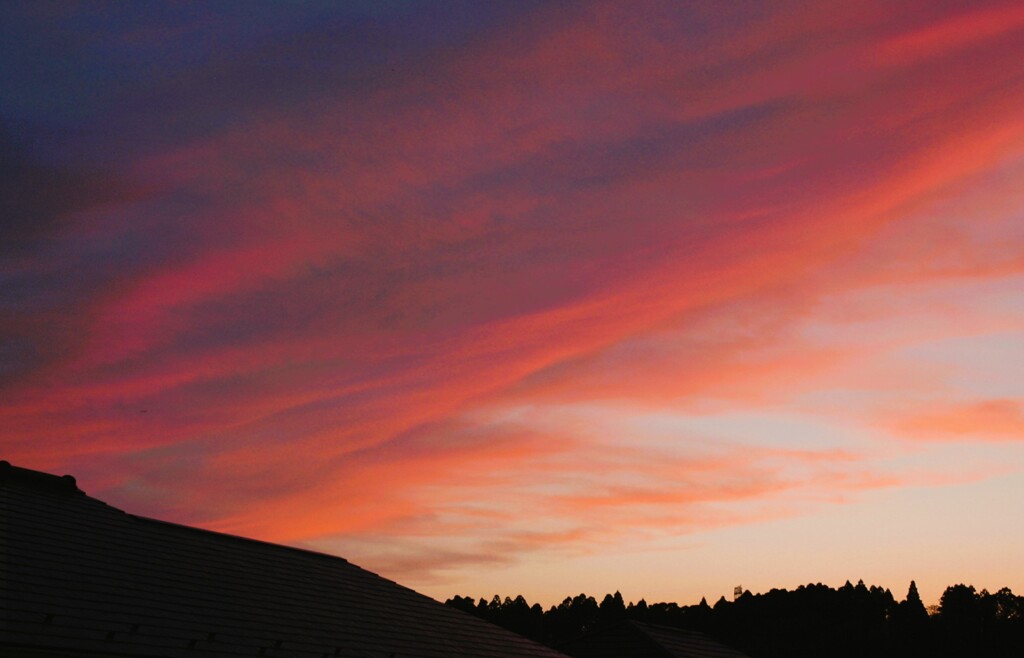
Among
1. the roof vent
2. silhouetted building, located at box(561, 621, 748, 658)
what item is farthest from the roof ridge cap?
silhouetted building, located at box(561, 621, 748, 658)

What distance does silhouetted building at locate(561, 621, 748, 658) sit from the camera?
46.9 meters

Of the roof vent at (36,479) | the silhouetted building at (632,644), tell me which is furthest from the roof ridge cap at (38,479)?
the silhouetted building at (632,644)

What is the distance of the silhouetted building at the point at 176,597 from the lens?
2178cm

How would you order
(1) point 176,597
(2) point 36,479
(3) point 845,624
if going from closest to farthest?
(1) point 176,597
(2) point 36,479
(3) point 845,624

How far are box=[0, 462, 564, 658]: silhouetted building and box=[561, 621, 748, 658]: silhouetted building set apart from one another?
36.0 ft

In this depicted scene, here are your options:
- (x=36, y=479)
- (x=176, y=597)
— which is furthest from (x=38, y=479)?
(x=176, y=597)

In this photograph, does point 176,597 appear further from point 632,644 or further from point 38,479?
point 632,644

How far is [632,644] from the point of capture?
4756 centimetres

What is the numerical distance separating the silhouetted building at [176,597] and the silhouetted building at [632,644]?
10965 millimetres

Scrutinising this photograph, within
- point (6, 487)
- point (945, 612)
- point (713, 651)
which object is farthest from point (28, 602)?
point (945, 612)

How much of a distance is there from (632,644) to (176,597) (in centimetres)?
2709

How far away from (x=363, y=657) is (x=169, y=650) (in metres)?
6.89

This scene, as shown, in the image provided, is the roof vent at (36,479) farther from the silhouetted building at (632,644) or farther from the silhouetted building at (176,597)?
the silhouetted building at (632,644)

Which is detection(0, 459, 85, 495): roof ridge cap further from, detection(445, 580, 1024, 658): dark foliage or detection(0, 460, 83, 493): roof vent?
detection(445, 580, 1024, 658): dark foliage
